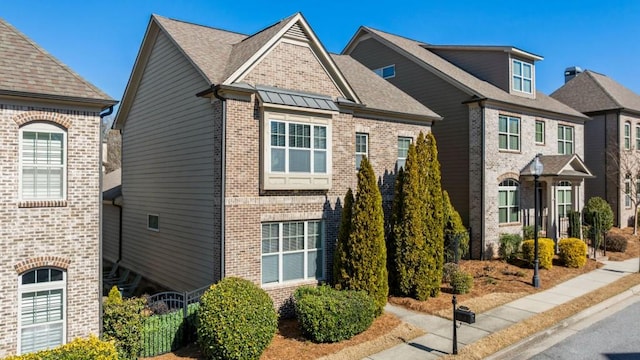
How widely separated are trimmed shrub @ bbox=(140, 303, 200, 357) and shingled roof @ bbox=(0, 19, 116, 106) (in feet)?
18.1

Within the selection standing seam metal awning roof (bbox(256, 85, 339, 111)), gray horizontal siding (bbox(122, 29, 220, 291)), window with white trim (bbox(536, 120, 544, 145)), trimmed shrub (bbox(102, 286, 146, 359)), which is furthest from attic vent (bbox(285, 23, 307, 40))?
window with white trim (bbox(536, 120, 544, 145))

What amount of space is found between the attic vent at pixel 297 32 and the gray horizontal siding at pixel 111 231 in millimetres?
12093

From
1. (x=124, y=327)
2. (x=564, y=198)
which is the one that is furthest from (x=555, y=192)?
(x=124, y=327)

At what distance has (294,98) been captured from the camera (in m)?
13.9

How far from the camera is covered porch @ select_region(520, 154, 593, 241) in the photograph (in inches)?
877

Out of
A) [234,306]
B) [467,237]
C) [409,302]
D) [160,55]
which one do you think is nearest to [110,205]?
[160,55]

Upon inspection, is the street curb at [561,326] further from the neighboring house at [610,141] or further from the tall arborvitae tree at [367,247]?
the neighboring house at [610,141]

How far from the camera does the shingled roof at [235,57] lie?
13703mm

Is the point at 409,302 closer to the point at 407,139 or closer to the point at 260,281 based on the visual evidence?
the point at 260,281

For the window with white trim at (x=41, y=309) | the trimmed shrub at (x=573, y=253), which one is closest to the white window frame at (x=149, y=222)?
the window with white trim at (x=41, y=309)

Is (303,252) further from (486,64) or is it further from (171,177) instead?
(486,64)

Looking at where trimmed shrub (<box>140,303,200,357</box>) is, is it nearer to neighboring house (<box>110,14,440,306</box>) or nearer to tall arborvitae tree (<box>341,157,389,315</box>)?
neighboring house (<box>110,14,440,306</box>)

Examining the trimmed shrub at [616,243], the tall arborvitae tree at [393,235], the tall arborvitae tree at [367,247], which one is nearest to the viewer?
the tall arborvitae tree at [367,247]

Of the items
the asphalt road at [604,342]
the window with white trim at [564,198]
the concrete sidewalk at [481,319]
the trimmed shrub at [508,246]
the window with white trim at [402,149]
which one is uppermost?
the window with white trim at [402,149]
